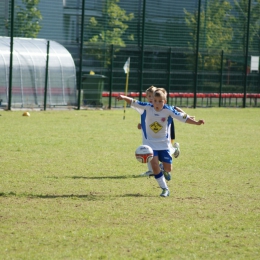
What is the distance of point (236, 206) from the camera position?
8.59m

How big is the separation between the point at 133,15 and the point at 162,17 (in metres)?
1.50

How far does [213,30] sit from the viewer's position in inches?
1272

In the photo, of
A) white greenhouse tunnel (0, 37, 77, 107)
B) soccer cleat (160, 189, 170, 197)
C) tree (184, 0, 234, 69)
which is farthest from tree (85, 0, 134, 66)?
soccer cleat (160, 189, 170, 197)

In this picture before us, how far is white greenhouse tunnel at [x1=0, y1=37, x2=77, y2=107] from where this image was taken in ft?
83.6

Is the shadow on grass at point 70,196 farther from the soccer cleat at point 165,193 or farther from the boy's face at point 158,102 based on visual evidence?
the boy's face at point 158,102

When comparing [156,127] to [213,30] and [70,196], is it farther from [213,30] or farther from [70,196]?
[213,30]

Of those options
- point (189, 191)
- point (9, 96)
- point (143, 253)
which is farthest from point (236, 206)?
point (9, 96)

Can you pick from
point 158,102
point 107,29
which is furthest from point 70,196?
point 107,29

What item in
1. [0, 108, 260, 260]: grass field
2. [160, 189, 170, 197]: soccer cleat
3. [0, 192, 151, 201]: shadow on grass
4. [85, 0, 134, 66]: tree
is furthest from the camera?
[85, 0, 134, 66]: tree

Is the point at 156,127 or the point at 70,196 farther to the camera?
the point at 156,127

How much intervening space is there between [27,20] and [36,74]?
7.86ft

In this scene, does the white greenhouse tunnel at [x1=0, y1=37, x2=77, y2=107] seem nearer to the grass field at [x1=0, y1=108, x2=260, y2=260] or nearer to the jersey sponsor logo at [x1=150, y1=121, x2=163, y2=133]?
the grass field at [x1=0, y1=108, x2=260, y2=260]

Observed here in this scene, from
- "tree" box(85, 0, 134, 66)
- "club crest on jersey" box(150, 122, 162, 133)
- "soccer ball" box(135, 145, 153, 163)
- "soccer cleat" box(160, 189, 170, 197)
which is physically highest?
"tree" box(85, 0, 134, 66)

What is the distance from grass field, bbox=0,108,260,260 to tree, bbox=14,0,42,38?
398 inches
